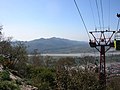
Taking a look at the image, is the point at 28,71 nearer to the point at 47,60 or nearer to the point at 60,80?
the point at 60,80

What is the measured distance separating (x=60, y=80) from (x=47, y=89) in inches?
253

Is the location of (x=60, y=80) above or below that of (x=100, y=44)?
below

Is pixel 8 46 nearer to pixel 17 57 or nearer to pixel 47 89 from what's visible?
pixel 17 57

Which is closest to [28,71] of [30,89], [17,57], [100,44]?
[17,57]

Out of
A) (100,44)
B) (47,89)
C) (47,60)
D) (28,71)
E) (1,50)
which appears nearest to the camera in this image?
(47,89)

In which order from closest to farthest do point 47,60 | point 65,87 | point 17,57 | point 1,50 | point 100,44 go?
point 65,87 < point 100,44 < point 17,57 < point 1,50 < point 47,60

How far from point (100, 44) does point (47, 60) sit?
1559 inches

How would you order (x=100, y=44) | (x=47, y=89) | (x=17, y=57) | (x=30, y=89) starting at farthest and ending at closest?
(x=17, y=57) < (x=100, y=44) < (x=47, y=89) < (x=30, y=89)

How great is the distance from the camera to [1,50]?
1640 inches

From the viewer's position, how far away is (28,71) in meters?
33.0

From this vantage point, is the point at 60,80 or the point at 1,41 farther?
the point at 1,41

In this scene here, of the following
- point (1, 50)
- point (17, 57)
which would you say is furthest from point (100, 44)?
point (1, 50)

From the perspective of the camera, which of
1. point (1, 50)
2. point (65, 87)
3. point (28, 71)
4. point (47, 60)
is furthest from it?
point (47, 60)

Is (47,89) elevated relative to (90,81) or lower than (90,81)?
lower
